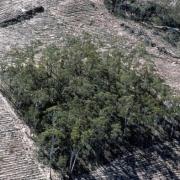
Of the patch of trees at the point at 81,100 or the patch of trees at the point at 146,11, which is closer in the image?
the patch of trees at the point at 81,100

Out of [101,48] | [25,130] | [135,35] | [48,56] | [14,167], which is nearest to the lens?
[14,167]

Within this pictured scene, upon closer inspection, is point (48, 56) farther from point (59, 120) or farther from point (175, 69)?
point (175, 69)

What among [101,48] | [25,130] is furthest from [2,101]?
[101,48]

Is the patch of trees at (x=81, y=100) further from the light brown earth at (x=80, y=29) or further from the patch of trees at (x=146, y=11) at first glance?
the patch of trees at (x=146, y=11)

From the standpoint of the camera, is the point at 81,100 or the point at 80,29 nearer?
the point at 81,100

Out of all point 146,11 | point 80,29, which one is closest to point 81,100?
point 80,29

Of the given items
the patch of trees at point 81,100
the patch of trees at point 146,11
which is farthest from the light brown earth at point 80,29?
the patch of trees at point 81,100

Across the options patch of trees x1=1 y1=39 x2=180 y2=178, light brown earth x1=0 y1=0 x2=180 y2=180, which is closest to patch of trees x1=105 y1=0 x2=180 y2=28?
light brown earth x1=0 y1=0 x2=180 y2=180

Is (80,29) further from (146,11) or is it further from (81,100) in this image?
(81,100)
